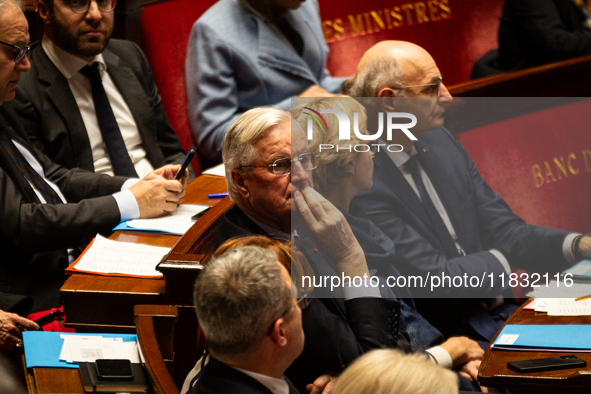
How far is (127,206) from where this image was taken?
77.0 inches

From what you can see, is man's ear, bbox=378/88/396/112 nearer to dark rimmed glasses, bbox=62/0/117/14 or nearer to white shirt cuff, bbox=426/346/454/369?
white shirt cuff, bbox=426/346/454/369

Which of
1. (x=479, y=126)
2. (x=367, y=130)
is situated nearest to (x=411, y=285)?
(x=367, y=130)

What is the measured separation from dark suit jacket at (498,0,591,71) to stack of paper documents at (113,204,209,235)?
2030mm

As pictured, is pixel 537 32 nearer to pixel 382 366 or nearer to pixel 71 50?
pixel 71 50

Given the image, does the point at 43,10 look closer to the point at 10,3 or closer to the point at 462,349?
the point at 10,3

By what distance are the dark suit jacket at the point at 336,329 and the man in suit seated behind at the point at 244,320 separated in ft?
0.49

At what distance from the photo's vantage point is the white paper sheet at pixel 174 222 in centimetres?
186

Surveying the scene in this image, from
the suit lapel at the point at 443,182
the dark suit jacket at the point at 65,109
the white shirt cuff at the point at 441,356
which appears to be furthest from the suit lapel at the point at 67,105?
the white shirt cuff at the point at 441,356

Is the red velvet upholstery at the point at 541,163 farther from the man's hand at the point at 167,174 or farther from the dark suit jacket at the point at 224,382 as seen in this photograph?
the dark suit jacket at the point at 224,382

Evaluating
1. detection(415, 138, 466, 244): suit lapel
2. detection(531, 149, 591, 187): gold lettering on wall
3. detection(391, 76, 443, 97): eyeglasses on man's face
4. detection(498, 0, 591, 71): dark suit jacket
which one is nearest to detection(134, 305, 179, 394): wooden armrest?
detection(415, 138, 466, 244): suit lapel

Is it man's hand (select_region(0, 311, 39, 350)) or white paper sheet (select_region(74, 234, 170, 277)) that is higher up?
white paper sheet (select_region(74, 234, 170, 277))

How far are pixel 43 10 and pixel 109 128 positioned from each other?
1.60 feet

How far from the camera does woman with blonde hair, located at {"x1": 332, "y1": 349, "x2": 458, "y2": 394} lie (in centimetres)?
90

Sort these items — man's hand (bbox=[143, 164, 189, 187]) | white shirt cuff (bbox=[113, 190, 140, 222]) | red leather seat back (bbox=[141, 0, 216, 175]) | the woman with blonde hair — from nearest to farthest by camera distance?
the woman with blonde hair → white shirt cuff (bbox=[113, 190, 140, 222]) → man's hand (bbox=[143, 164, 189, 187]) → red leather seat back (bbox=[141, 0, 216, 175])
